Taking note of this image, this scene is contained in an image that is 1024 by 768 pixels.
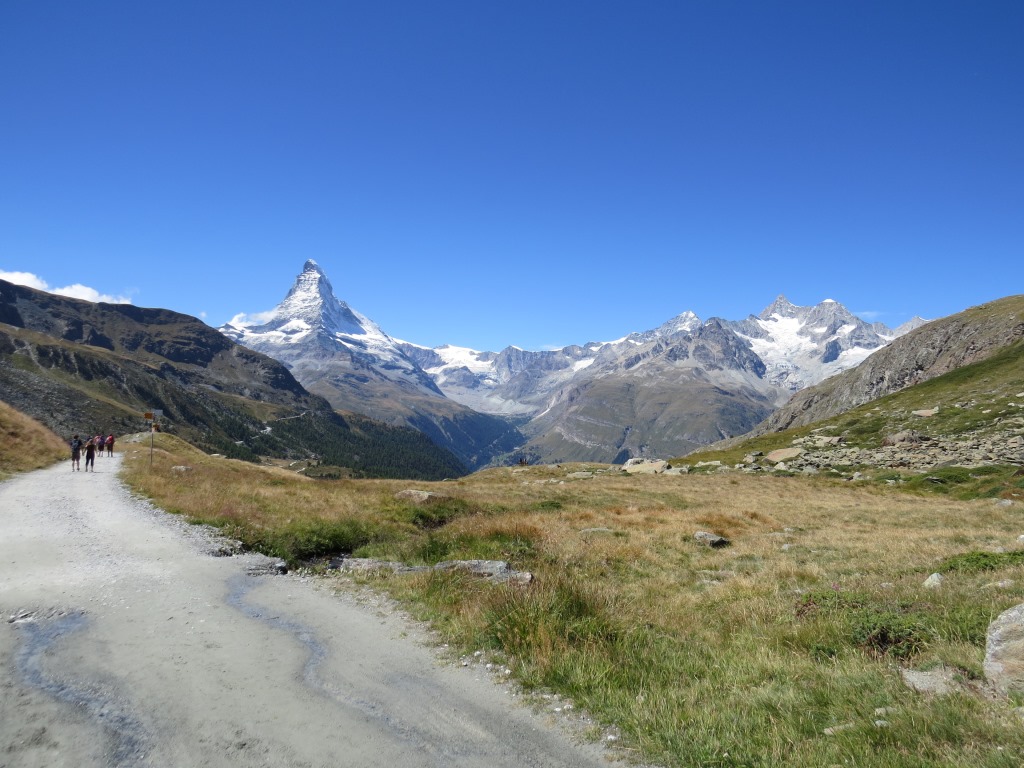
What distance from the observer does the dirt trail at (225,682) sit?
248 inches

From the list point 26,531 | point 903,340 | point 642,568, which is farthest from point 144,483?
point 903,340

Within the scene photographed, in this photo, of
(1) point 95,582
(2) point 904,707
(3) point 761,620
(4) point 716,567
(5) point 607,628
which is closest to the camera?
(2) point 904,707

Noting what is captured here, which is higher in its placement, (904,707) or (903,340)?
(903,340)

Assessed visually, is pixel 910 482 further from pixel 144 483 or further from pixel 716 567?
pixel 144 483

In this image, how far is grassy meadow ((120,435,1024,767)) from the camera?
252 inches

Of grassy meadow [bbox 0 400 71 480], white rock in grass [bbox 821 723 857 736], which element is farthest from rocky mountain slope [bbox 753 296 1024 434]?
grassy meadow [bbox 0 400 71 480]

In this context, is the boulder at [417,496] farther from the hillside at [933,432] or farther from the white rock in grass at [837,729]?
the hillside at [933,432]

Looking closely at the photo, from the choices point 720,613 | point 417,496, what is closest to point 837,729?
point 720,613

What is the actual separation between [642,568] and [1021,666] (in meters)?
11.3

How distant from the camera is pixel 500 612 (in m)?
10.3

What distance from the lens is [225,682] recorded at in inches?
308

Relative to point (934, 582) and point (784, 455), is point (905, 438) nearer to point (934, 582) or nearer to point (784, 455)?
point (784, 455)

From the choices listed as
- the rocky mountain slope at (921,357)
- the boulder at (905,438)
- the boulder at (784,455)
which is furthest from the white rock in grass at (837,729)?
the rocky mountain slope at (921,357)

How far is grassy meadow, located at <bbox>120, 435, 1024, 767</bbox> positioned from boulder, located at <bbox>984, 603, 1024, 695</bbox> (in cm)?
29
